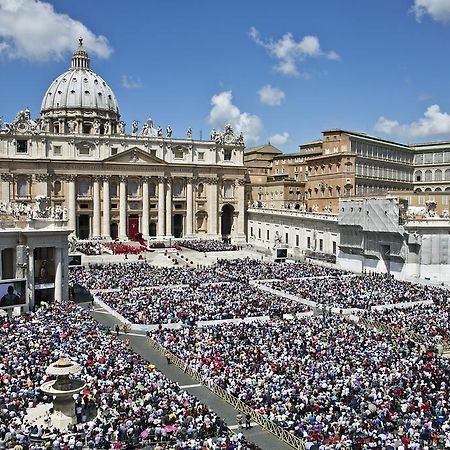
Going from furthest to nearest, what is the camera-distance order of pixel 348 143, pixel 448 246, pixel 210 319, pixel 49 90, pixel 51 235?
pixel 49 90
pixel 348 143
pixel 448 246
pixel 51 235
pixel 210 319

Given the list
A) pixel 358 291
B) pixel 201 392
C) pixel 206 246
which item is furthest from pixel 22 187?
pixel 201 392

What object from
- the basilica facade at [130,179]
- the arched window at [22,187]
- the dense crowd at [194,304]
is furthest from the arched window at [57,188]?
the dense crowd at [194,304]

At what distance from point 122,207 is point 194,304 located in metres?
54.4

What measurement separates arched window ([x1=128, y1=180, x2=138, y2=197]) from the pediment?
3497mm

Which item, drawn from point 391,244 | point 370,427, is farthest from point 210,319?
point 391,244

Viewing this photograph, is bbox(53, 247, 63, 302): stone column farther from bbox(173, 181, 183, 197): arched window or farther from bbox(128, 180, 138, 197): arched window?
bbox(173, 181, 183, 197): arched window

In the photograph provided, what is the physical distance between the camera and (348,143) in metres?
84.8

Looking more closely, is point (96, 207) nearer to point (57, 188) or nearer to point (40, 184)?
point (57, 188)

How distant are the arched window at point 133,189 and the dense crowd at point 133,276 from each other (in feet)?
105

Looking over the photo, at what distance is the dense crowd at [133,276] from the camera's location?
50469 millimetres

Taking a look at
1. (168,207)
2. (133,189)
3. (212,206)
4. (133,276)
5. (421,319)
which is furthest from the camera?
(212,206)

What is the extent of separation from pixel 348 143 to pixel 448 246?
105 feet

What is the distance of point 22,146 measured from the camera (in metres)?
86.5

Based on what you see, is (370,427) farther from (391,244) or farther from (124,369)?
Result: (391,244)
